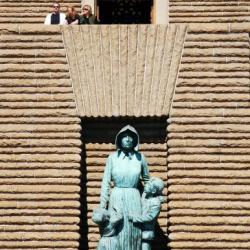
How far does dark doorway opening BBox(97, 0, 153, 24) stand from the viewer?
14844mm

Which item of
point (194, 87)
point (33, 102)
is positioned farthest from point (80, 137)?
point (194, 87)

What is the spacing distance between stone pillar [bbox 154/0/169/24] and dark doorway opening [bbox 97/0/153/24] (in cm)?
77

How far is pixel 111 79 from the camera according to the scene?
1229 cm

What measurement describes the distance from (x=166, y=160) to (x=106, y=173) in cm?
104

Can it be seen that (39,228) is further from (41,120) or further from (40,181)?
(41,120)

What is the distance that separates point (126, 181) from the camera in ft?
37.3

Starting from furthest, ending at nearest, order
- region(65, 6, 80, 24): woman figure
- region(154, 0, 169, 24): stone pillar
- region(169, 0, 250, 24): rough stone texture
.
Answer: region(154, 0, 169, 24): stone pillar
region(169, 0, 250, 24): rough stone texture
region(65, 6, 80, 24): woman figure

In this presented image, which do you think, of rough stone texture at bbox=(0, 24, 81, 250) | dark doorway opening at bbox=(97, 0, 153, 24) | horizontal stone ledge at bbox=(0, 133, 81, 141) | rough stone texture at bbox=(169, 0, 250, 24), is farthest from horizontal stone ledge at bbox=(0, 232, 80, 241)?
dark doorway opening at bbox=(97, 0, 153, 24)

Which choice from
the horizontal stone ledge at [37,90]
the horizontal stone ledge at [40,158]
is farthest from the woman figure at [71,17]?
the horizontal stone ledge at [40,158]

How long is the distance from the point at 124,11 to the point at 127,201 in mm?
4651

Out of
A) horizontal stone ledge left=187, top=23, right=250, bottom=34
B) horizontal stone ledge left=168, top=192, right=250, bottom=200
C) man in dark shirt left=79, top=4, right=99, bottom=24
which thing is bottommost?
horizontal stone ledge left=168, top=192, right=250, bottom=200

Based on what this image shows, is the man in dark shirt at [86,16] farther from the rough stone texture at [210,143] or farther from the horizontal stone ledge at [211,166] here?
the horizontal stone ledge at [211,166]

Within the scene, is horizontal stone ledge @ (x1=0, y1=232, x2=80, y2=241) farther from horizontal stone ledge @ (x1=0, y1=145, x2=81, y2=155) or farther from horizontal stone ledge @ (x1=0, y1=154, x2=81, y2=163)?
horizontal stone ledge @ (x1=0, y1=145, x2=81, y2=155)

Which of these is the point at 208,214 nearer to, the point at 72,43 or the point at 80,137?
the point at 80,137
